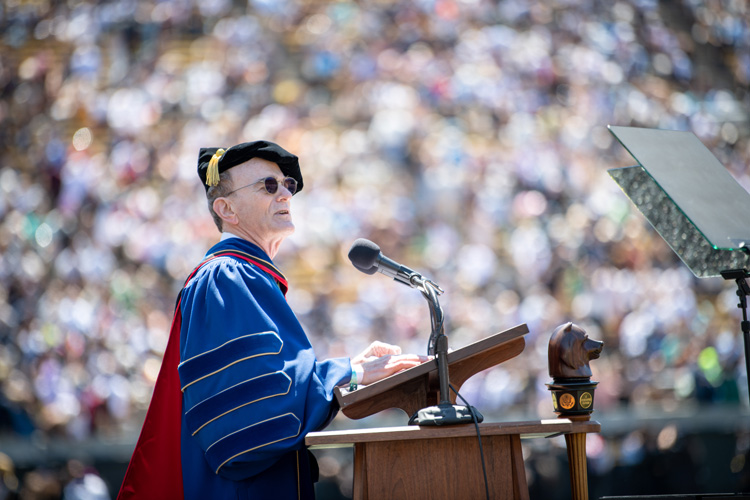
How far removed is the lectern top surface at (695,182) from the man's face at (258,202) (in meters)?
1.00

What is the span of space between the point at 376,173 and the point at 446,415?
6.74 m

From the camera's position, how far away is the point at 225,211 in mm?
2377

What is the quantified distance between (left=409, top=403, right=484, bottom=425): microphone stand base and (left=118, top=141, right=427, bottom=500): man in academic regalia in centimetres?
27

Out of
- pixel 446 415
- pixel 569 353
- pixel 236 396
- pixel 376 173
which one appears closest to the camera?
pixel 446 415

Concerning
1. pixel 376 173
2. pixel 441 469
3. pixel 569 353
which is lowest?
pixel 441 469

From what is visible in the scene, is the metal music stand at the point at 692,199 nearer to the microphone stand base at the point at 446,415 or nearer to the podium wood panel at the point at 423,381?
the podium wood panel at the point at 423,381

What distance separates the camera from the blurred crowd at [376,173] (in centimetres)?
668

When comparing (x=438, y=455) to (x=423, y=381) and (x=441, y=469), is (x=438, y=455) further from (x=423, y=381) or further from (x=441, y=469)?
(x=423, y=381)

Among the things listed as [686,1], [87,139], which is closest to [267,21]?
[87,139]

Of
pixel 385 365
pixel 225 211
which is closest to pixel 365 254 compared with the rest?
pixel 385 365

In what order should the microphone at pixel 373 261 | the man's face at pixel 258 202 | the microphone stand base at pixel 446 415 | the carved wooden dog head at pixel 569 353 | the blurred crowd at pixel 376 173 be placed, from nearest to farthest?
the microphone stand base at pixel 446 415 < the carved wooden dog head at pixel 569 353 < the microphone at pixel 373 261 < the man's face at pixel 258 202 < the blurred crowd at pixel 376 173

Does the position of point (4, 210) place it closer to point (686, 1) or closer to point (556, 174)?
point (556, 174)

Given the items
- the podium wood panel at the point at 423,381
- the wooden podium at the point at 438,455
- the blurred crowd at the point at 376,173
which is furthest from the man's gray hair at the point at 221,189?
the blurred crowd at the point at 376,173

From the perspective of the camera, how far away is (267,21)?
10062mm
